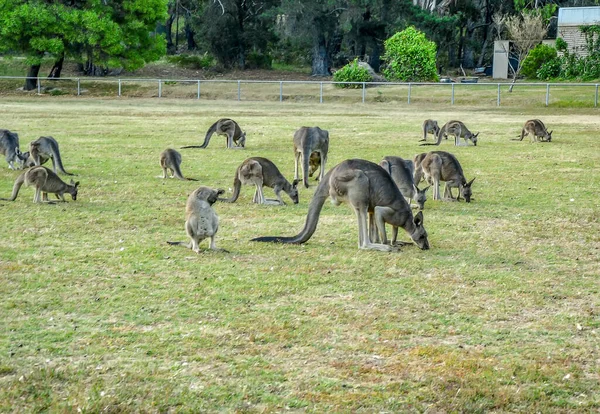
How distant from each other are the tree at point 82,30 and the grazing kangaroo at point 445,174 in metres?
38.0

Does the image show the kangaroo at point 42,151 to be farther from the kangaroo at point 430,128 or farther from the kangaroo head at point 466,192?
the kangaroo at point 430,128

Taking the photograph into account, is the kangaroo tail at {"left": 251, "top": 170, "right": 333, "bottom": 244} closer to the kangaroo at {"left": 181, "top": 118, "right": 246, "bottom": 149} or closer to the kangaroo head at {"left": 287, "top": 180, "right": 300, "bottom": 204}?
the kangaroo head at {"left": 287, "top": 180, "right": 300, "bottom": 204}

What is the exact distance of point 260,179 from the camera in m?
13.2

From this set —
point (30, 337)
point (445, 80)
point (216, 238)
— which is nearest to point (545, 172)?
point (216, 238)

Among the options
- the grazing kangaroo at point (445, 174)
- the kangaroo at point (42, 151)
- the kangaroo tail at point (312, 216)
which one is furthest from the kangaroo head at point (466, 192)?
the kangaroo at point (42, 151)

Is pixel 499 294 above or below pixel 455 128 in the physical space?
below

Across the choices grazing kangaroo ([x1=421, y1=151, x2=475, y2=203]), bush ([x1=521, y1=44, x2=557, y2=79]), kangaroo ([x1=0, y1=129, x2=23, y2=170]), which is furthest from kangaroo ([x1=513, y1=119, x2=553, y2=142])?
bush ([x1=521, y1=44, x2=557, y2=79])

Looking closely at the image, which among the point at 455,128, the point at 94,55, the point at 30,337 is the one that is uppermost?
the point at 94,55

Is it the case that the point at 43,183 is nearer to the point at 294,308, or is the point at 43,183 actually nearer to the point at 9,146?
the point at 9,146

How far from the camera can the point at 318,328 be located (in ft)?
23.3

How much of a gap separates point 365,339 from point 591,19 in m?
54.4

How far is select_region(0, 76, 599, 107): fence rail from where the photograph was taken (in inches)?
1740

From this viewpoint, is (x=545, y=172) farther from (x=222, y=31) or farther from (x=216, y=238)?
(x=222, y=31)

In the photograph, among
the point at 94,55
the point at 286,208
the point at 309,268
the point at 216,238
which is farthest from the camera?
the point at 94,55
